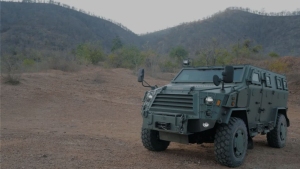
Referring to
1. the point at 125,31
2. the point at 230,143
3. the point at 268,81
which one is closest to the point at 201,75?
the point at 268,81

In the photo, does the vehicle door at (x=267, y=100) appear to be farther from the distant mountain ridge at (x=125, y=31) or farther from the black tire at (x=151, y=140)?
the distant mountain ridge at (x=125, y=31)

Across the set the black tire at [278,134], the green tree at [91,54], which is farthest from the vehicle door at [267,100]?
the green tree at [91,54]

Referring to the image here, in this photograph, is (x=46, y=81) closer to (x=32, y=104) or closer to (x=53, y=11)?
(x=32, y=104)

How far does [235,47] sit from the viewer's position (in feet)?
122

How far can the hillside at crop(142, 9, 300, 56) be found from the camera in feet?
193

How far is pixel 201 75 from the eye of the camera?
275 inches

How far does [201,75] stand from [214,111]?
175 cm

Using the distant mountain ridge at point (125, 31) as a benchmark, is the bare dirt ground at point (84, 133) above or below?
below

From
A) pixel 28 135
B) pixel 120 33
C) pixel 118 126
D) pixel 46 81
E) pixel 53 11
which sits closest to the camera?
pixel 28 135

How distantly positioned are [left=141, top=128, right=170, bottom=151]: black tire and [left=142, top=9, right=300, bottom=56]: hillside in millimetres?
50927

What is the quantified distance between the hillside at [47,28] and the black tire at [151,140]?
42.2m

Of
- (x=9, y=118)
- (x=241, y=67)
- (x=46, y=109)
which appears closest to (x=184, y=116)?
(x=241, y=67)

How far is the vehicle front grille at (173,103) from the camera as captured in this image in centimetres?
547

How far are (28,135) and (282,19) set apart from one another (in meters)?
68.9
